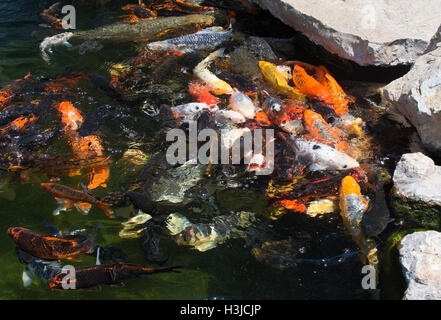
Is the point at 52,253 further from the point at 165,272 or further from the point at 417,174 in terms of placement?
the point at 417,174

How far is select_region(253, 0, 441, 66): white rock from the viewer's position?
19.0 ft

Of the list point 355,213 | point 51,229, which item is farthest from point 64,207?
point 355,213

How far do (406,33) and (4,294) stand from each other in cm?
552

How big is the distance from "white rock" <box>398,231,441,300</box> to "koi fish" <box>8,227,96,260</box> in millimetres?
2760

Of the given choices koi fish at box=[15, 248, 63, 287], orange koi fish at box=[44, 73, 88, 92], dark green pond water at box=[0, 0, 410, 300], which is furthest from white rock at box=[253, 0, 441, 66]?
koi fish at box=[15, 248, 63, 287]

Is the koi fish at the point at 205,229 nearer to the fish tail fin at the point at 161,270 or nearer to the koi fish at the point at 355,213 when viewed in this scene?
the fish tail fin at the point at 161,270

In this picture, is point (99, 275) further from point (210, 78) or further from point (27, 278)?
point (210, 78)

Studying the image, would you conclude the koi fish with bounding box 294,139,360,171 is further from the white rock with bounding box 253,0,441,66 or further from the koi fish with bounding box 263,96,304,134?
the white rock with bounding box 253,0,441,66

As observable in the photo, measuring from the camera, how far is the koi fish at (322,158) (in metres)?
4.97

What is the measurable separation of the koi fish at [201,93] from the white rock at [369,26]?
5.66ft

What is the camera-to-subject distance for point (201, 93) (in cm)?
627

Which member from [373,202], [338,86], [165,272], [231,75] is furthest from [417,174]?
[231,75]

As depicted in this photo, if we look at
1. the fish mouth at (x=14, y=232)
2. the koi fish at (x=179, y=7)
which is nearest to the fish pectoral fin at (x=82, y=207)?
the fish mouth at (x=14, y=232)

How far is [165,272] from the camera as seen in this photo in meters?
4.04
